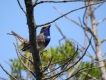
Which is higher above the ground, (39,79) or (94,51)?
(39,79)

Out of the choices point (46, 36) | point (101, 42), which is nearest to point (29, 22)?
point (46, 36)

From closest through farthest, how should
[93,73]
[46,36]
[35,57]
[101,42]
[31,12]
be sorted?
[31,12], [35,57], [46,36], [101,42], [93,73]

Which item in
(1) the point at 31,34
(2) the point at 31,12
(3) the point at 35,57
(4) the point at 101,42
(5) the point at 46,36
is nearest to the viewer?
(2) the point at 31,12

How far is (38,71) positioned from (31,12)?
0.56m

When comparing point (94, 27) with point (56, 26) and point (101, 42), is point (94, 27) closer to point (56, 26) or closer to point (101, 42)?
point (101, 42)

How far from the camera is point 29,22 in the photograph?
183cm

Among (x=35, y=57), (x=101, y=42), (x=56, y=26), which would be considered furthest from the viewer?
(x=101, y=42)

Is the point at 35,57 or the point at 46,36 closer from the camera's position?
the point at 35,57

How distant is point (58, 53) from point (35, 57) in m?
5.72

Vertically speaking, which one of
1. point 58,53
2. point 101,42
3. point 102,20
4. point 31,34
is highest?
point 31,34

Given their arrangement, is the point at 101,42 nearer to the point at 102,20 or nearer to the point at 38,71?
the point at 102,20

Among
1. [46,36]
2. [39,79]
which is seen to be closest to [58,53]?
Answer: [46,36]

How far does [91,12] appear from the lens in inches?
221

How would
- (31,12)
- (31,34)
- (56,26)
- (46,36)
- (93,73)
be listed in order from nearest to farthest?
1. (31,12)
2. (31,34)
3. (46,36)
4. (56,26)
5. (93,73)
